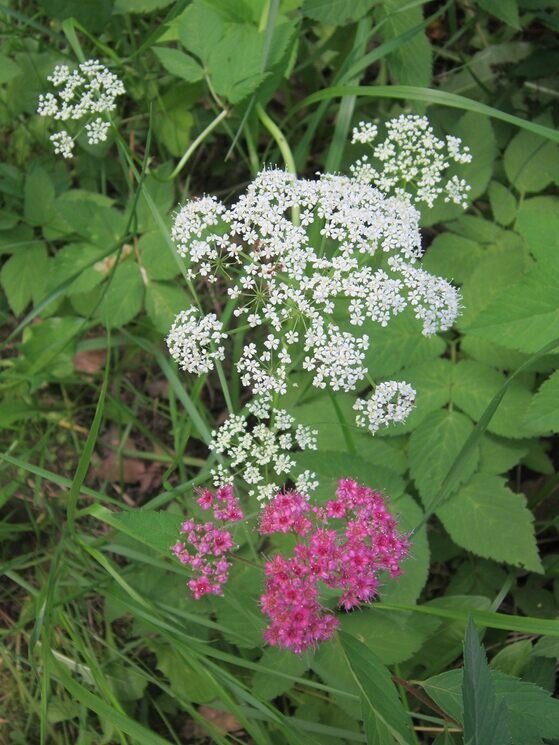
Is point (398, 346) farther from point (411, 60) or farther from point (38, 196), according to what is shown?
point (38, 196)

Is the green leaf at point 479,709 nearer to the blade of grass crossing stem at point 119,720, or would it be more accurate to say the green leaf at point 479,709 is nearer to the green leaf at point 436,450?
the green leaf at point 436,450

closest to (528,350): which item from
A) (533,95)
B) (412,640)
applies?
(412,640)

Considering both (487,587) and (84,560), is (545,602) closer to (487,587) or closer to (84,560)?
(487,587)

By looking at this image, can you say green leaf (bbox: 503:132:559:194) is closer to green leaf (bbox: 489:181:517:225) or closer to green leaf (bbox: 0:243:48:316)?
green leaf (bbox: 489:181:517:225)

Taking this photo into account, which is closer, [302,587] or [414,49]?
[302,587]

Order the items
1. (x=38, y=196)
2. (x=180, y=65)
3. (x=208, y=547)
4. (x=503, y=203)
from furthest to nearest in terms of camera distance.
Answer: (x=38, y=196) → (x=503, y=203) → (x=180, y=65) → (x=208, y=547)

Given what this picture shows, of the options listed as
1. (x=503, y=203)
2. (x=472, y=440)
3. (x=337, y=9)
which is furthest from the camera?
(x=503, y=203)

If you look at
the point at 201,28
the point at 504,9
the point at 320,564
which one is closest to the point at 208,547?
the point at 320,564
